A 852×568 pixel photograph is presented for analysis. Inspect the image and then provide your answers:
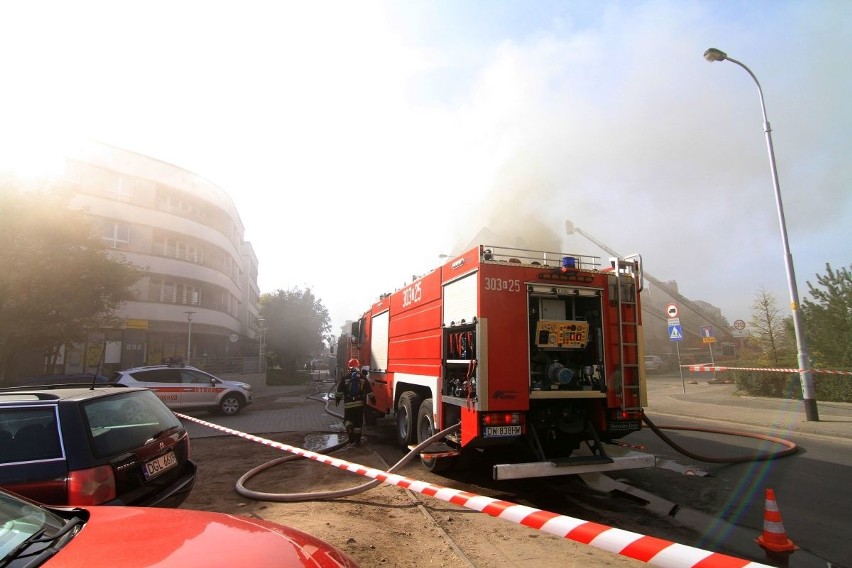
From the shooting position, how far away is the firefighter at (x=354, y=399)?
9.01 metres

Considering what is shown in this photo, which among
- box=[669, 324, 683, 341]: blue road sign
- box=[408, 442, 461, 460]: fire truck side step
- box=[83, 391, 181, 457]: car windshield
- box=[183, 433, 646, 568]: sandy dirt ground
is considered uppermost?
box=[669, 324, 683, 341]: blue road sign

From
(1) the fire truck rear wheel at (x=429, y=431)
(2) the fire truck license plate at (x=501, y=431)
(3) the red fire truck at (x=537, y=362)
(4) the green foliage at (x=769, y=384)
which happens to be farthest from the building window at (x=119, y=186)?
(4) the green foliage at (x=769, y=384)

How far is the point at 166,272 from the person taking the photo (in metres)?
28.1

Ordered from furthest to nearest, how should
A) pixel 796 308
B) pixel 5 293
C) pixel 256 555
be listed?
pixel 5 293 → pixel 796 308 → pixel 256 555

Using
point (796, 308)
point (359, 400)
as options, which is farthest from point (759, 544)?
point (796, 308)

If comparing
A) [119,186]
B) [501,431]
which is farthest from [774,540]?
[119,186]

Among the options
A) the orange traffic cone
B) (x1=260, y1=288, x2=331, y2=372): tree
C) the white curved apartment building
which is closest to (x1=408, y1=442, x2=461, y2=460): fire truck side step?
the orange traffic cone

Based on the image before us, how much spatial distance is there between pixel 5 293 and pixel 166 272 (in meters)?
14.0

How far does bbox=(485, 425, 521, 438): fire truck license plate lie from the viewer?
17.6 ft

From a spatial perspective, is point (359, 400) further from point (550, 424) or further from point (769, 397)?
point (769, 397)

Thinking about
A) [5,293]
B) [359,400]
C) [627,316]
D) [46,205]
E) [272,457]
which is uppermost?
[46,205]

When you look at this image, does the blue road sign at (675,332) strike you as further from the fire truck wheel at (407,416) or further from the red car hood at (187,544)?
the red car hood at (187,544)

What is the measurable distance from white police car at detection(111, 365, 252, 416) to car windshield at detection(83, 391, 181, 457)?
9792 millimetres

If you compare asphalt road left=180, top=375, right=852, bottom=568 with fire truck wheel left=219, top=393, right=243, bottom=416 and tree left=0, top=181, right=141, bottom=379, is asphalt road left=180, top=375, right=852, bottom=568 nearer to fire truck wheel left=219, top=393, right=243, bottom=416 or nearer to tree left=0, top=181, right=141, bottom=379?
fire truck wheel left=219, top=393, right=243, bottom=416
